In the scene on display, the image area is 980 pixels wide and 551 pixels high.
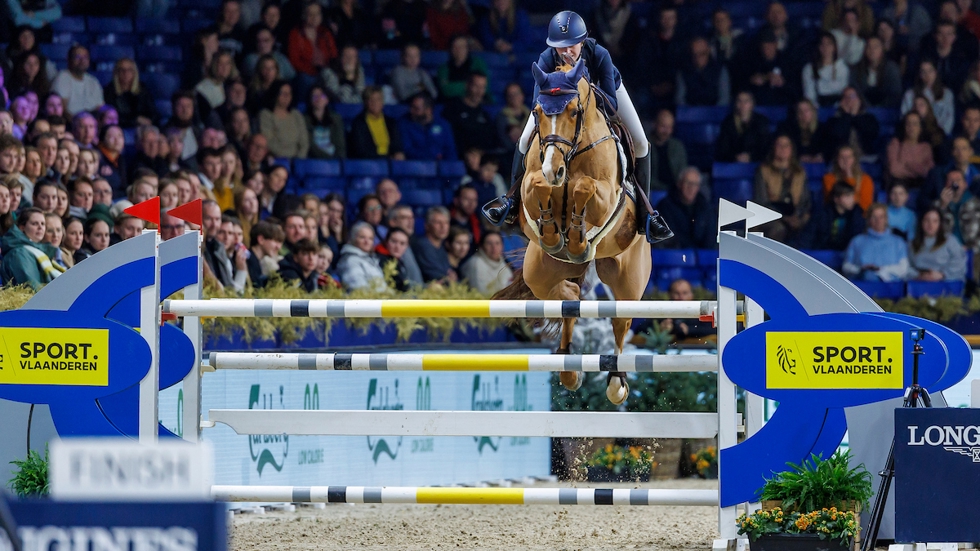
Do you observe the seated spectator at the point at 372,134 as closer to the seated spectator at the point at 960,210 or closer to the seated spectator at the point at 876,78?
the seated spectator at the point at 876,78

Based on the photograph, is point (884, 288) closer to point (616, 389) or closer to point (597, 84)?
point (616, 389)

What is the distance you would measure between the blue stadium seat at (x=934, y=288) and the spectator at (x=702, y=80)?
2.58 meters

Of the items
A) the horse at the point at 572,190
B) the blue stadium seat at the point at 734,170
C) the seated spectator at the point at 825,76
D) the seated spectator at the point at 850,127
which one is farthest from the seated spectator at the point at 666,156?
the horse at the point at 572,190

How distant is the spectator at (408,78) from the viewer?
11438 mm

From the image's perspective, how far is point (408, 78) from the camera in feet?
37.6

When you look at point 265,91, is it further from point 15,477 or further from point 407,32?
point 15,477

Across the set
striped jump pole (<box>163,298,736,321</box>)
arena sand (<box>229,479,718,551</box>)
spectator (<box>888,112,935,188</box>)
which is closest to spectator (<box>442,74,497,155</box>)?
spectator (<box>888,112,935,188</box>)

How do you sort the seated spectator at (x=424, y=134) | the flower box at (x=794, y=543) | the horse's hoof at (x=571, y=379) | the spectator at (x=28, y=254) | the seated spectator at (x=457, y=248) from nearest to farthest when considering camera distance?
the flower box at (x=794, y=543)
the horse's hoof at (x=571, y=379)
the spectator at (x=28, y=254)
the seated spectator at (x=457, y=248)
the seated spectator at (x=424, y=134)

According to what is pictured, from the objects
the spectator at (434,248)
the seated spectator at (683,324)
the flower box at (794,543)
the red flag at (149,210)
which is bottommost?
the flower box at (794,543)

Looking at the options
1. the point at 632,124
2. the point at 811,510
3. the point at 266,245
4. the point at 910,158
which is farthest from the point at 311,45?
the point at 811,510

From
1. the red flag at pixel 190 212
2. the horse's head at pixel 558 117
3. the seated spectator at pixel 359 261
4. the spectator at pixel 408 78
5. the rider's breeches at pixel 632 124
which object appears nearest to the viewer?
the red flag at pixel 190 212

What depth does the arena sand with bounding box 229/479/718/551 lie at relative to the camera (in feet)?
18.9

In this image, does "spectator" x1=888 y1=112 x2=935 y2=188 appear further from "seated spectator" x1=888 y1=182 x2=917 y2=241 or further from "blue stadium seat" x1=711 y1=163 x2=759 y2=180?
"blue stadium seat" x1=711 y1=163 x2=759 y2=180

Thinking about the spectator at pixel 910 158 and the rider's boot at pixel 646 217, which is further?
the spectator at pixel 910 158
